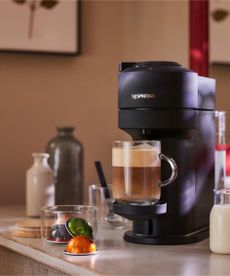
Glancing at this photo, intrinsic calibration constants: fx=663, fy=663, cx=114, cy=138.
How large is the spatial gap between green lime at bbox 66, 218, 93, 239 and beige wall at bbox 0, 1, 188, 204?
1104 millimetres

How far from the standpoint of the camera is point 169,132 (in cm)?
172

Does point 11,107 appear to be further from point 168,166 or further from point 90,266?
point 90,266

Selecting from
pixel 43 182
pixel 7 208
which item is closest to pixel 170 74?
pixel 43 182

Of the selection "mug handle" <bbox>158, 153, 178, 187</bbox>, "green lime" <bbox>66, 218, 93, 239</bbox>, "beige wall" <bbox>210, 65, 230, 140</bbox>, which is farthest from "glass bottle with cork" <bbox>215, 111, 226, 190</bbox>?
"green lime" <bbox>66, 218, 93, 239</bbox>

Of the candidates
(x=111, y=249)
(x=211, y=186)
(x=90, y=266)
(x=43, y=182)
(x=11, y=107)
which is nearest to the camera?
(x=90, y=266)

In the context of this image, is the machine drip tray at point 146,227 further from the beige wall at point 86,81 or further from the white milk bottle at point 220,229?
the beige wall at point 86,81

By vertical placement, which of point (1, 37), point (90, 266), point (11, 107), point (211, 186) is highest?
point (1, 37)

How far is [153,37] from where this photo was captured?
110 inches

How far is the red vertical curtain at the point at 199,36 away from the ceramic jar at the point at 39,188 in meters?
0.65

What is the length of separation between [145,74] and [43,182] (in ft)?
2.37

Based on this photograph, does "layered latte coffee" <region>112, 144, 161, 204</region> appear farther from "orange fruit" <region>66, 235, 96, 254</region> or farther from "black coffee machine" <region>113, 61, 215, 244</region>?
"orange fruit" <region>66, 235, 96, 254</region>

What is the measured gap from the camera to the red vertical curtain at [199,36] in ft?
7.82

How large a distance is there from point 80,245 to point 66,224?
134 millimetres

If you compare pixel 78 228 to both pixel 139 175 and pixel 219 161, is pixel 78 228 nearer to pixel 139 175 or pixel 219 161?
pixel 139 175
